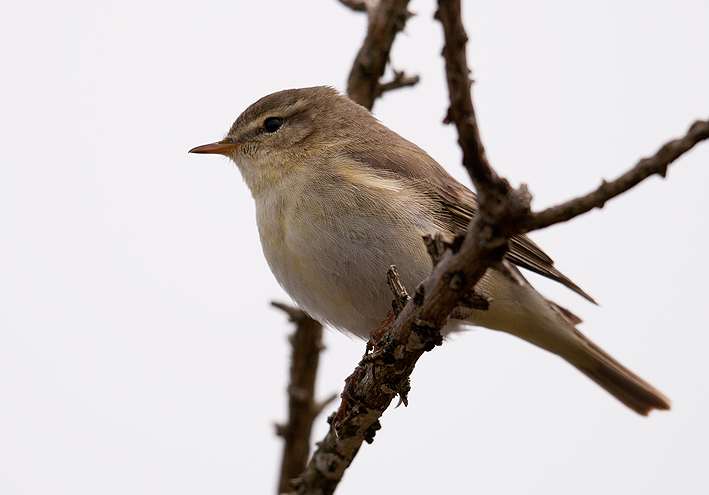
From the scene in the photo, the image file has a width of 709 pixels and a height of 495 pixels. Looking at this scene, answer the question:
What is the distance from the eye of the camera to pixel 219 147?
5031mm

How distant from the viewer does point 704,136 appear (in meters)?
1.81

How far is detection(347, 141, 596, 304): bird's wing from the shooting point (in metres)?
4.18

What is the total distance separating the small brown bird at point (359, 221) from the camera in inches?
150

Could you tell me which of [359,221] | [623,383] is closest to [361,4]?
[359,221]

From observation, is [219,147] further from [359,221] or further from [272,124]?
[359,221]

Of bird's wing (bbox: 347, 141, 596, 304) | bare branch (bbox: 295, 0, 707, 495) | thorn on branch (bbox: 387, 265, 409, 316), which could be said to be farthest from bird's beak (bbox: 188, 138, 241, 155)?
thorn on branch (bbox: 387, 265, 409, 316)

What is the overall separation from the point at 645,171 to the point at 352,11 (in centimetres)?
407

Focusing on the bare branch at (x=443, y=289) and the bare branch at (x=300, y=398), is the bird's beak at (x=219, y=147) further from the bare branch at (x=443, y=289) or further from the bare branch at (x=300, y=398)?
the bare branch at (x=443, y=289)

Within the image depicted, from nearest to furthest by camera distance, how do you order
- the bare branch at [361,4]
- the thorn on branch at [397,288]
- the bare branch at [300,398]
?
1. the thorn on branch at [397,288]
2. the bare branch at [300,398]
3. the bare branch at [361,4]

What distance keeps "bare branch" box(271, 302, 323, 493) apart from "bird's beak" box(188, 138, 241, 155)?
1.15 metres

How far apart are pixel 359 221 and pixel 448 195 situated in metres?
0.74

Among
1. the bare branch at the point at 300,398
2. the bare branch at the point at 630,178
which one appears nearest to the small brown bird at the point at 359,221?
the bare branch at the point at 300,398

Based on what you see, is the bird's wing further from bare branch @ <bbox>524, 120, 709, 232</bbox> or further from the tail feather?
bare branch @ <bbox>524, 120, 709, 232</bbox>

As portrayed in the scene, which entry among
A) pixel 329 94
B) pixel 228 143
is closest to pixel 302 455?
pixel 228 143
